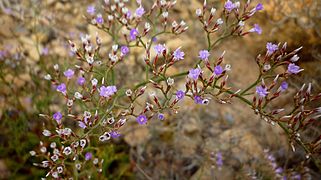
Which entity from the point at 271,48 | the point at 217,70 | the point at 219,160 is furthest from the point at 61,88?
the point at 219,160

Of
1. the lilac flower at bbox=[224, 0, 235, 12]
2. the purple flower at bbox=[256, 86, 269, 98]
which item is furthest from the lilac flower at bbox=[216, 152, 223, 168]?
the lilac flower at bbox=[224, 0, 235, 12]

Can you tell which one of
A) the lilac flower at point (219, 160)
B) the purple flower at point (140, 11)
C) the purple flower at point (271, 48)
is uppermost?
the purple flower at point (140, 11)

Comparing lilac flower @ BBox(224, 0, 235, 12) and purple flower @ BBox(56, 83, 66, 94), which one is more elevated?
lilac flower @ BBox(224, 0, 235, 12)

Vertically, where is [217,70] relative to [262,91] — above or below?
above

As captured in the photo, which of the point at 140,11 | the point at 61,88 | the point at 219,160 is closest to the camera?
the point at 61,88

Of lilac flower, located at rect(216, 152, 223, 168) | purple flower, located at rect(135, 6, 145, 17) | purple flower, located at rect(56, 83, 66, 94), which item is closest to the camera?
purple flower, located at rect(56, 83, 66, 94)

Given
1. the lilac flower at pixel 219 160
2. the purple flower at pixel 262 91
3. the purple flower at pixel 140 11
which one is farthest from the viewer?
the lilac flower at pixel 219 160

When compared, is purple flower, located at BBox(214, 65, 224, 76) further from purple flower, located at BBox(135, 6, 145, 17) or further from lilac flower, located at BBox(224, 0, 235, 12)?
purple flower, located at BBox(135, 6, 145, 17)

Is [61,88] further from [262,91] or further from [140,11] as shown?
[262,91]

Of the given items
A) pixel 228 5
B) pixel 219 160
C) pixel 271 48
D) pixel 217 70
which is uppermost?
pixel 228 5

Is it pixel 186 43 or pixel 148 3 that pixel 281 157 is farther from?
pixel 148 3

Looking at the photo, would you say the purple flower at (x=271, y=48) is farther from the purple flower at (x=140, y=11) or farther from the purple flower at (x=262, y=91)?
the purple flower at (x=140, y=11)

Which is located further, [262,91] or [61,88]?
[61,88]

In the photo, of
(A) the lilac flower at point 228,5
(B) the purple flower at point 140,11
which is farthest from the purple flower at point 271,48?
(B) the purple flower at point 140,11
